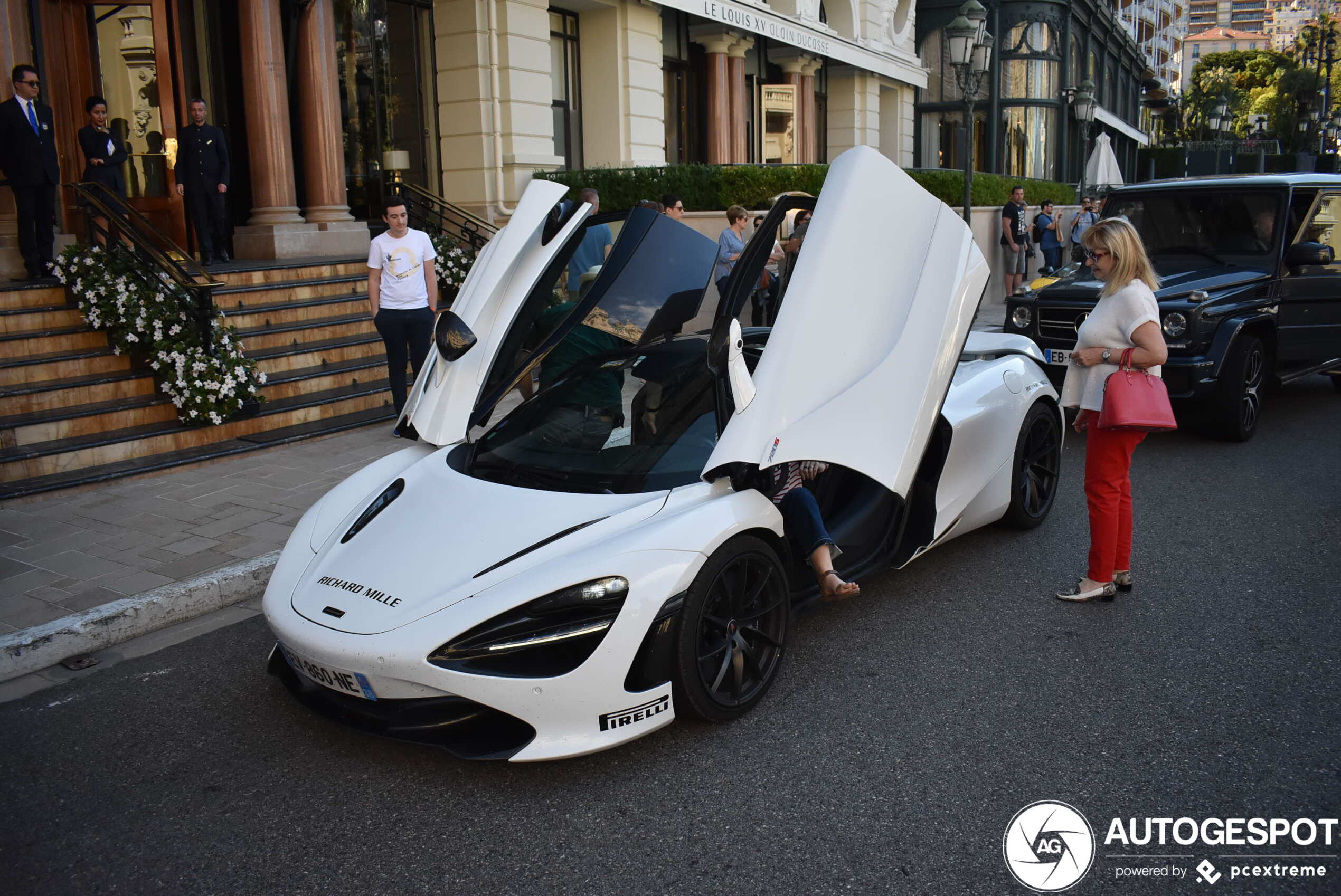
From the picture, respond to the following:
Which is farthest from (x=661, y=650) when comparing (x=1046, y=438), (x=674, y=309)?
(x=1046, y=438)

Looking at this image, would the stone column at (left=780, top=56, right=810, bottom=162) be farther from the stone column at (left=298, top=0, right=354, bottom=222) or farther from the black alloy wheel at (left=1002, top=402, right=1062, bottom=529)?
the black alloy wheel at (left=1002, top=402, right=1062, bottom=529)

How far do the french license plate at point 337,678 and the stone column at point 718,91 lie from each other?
1892 cm

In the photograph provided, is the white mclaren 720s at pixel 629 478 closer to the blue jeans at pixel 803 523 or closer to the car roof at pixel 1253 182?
the blue jeans at pixel 803 523

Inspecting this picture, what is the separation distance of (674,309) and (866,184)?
985 mm

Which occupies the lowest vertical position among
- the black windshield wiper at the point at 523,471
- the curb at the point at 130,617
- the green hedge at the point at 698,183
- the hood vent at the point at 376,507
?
the curb at the point at 130,617

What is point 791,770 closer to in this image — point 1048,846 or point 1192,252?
point 1048,846

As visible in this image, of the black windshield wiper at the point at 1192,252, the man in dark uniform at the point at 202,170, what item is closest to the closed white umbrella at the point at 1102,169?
the black windshield wiper at the point at 1192,252

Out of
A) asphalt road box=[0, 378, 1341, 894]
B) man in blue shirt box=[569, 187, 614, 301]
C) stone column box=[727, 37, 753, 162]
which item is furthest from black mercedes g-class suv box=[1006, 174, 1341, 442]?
stone column box=[727, 37, 753, 162]

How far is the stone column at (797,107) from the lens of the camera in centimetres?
2462

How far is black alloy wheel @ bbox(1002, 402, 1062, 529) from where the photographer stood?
5699 mm

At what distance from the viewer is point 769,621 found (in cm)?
391

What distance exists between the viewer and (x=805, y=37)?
74.4ft

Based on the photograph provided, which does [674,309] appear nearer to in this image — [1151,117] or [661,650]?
[661,650]

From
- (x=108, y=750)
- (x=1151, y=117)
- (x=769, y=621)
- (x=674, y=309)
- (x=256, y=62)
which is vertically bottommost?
(x=108, y=750)
